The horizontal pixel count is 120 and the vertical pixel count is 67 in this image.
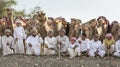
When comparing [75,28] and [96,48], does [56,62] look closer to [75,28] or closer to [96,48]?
[96,48]

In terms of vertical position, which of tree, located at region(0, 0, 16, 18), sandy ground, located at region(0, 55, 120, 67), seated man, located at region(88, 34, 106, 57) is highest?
tree, located at region(0, 0, 16, 18)

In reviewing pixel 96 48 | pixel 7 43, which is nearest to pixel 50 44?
pixel 7 43

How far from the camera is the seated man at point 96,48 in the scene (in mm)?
20578

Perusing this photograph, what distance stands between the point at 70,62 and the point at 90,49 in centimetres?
291

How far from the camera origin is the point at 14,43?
21.4m

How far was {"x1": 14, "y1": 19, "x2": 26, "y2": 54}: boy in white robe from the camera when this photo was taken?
21359mm

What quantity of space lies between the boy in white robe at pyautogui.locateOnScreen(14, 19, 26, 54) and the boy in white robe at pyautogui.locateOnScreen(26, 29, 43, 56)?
1.09ft

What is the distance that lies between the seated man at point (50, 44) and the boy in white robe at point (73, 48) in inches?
31.2

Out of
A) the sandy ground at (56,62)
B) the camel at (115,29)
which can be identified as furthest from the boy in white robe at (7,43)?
the camel at (115,29)

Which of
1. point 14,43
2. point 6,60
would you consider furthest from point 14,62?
point 14,43

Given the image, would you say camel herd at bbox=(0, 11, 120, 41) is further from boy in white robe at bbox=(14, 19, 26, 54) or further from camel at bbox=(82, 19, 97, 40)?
boy in white robe at bbox=(14, 19, 26, 54)

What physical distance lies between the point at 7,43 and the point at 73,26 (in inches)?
114

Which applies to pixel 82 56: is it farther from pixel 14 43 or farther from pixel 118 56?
pixel 14 43

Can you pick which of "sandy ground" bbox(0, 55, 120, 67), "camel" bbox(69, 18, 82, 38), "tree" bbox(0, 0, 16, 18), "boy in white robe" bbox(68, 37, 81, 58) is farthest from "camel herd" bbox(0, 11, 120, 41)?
"tree" bbox(0, 0, 16, 18)
